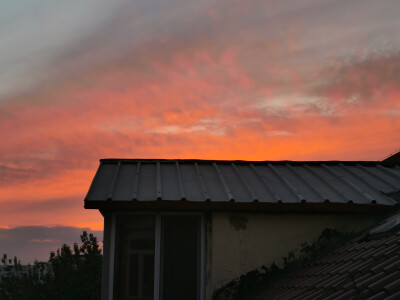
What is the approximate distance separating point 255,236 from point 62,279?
19746 millimetres

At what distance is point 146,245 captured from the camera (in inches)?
325

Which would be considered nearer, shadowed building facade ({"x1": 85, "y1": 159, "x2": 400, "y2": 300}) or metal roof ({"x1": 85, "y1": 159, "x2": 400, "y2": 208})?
shadowed building facade ({"x1": 85, "y1": 159, "x2": 400, "y2": 300})

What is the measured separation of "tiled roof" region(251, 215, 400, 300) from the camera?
4.51m

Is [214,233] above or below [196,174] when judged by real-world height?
below

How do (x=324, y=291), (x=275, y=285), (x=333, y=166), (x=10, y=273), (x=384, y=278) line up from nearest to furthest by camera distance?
(x=384, y=278)
(x=324, y=291)
(x=275, y=285)
(x=333, y=166)
(x=10, y=273)

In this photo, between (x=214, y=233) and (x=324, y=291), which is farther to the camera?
(x=214, y=233)

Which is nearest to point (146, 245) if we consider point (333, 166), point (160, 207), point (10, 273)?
point (160, 207)

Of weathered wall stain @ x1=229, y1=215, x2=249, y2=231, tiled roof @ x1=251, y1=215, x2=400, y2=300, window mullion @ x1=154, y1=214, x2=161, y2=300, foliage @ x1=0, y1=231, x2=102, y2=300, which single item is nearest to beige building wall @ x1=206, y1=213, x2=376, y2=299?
weathered wall stain @ x1=229, y1=215, x2=249, y2=231

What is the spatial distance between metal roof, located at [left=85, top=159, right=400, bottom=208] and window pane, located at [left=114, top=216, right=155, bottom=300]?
1.56ft

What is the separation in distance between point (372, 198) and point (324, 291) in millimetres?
3527

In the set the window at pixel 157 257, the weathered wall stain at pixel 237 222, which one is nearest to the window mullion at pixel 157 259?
the window at pixel 157 257

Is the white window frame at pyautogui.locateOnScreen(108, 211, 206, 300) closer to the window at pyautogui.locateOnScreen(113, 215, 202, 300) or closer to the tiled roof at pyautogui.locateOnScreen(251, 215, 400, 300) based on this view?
the window at pyautogui.locateOnScreen(113, 215, 202, 300)

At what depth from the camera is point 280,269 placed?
27.1ft

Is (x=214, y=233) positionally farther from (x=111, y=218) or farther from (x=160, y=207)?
(x=111, y=218)
